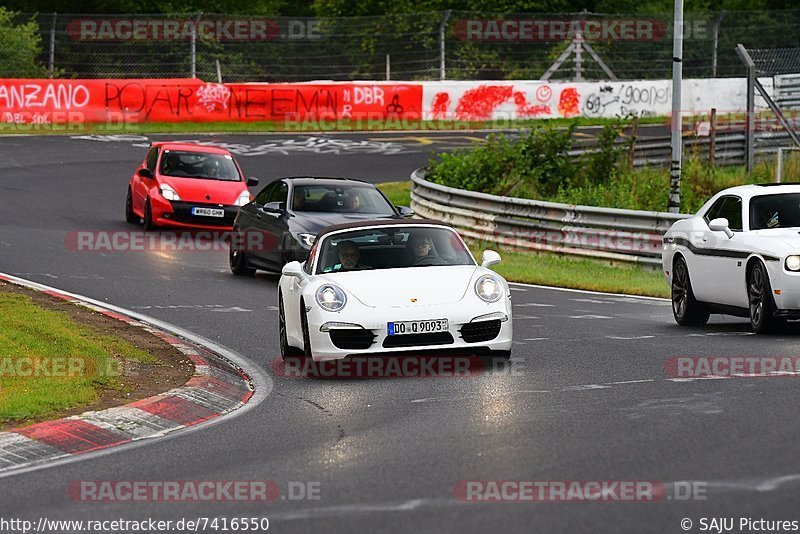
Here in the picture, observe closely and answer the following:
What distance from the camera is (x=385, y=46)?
44.7 metres

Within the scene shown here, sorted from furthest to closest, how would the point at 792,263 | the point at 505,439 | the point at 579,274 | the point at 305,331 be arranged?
the point at 579,274 < the point at 792,263 < the point at 305,331 < the point at 505,439

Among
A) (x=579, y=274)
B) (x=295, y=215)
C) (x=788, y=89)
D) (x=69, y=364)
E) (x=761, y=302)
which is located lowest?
(x=579, y=274)

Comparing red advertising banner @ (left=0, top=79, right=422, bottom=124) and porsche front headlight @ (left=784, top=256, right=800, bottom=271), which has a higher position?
red advertising banner @ (left=0, top=79, right=422, bottom=124)

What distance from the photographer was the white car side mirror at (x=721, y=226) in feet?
47.8

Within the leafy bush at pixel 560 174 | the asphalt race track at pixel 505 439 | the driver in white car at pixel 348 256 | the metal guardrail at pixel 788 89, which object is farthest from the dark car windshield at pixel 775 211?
the metal guardrail at pixel 788 89

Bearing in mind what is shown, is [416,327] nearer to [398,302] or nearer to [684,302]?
[398,302]

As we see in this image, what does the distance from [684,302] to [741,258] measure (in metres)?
1.37

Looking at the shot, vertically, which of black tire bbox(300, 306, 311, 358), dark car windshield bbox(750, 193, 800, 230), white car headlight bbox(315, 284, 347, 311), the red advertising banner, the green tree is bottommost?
black tire bbox(300, 306, 311, 358)

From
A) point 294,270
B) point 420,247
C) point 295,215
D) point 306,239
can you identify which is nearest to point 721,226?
point 420,247

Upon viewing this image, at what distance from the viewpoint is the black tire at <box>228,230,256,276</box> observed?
20.9m

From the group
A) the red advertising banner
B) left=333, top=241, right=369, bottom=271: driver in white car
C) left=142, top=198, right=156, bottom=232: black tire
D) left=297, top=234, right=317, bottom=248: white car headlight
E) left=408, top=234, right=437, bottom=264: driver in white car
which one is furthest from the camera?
the red advertising banner

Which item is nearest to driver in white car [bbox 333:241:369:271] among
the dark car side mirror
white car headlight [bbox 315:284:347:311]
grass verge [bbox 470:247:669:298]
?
white car headlight [bbox 315:284:347:311]

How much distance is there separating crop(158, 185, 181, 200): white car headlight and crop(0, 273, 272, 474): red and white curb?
1247 centimetres

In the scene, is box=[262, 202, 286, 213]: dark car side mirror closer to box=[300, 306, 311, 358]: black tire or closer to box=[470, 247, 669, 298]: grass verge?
box=[470, 247, 669, 298]: grass verge
